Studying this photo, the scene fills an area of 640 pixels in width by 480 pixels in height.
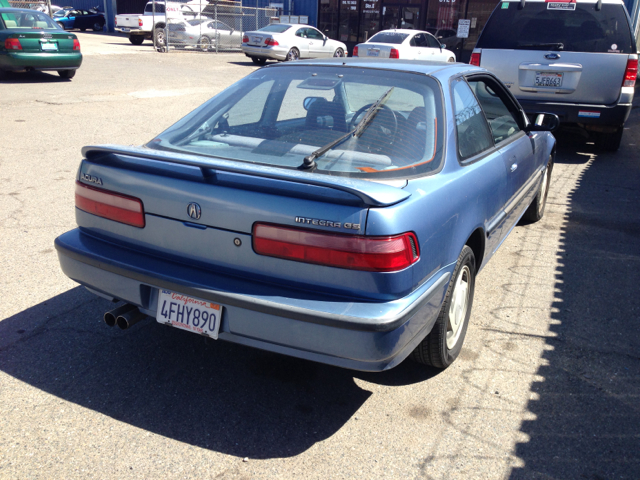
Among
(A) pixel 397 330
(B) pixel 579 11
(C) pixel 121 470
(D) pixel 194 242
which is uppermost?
(B) pixel 579 11

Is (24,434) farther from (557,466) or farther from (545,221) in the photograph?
(545,221)

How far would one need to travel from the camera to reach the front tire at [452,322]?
2.84 meters

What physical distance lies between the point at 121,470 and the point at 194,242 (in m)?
0.99

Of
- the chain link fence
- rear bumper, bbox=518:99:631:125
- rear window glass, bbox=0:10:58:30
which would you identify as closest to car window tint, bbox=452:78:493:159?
rear bumper, bbox=518:99:631:125

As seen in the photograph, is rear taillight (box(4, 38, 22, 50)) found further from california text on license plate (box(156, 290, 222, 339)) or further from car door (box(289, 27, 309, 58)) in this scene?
california text on license plate (box(156, 290, 222, 339))

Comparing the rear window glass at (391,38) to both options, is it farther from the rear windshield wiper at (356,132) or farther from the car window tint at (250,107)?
the rear windshield wiper at (356,132)

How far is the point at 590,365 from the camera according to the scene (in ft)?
10.5

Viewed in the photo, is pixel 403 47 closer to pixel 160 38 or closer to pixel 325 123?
pixel 160 38

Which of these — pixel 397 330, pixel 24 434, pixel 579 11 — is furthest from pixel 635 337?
pixel 579 11

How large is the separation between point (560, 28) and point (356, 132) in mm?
6276

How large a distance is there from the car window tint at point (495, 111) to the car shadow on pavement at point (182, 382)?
1.97 m

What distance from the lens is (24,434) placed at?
2.49 m

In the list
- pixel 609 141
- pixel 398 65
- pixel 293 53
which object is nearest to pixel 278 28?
pixel 293 53

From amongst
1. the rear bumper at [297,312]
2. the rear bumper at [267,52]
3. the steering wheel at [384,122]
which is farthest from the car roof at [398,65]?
the rear bumper at [267,52]
